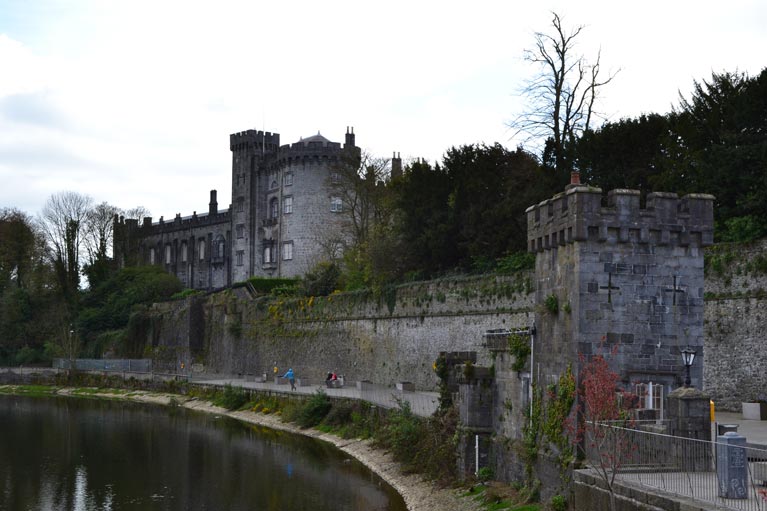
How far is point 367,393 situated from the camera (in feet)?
103

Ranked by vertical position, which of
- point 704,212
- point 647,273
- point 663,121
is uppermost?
point 663,121

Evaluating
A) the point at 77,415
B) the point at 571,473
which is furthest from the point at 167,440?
the point at 571,473

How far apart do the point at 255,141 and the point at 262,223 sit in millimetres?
6342

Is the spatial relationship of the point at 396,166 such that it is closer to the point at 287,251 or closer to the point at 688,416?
the point at 287,251

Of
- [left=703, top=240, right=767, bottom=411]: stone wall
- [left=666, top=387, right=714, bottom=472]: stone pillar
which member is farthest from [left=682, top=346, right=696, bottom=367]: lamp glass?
[left=703, top=240, right=767, bottom=411]: stone wall

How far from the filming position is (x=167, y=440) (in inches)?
1308

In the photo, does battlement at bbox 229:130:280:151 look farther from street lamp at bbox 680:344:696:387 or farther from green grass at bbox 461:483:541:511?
street lamp at bbox 680:344:696:387

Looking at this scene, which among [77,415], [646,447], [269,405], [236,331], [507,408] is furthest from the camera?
[236,331]

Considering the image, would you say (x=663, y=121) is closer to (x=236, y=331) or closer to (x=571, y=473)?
(x=571, y=473)

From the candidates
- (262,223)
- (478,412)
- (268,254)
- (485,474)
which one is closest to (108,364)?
(268,254)

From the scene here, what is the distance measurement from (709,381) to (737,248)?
3.30 meters

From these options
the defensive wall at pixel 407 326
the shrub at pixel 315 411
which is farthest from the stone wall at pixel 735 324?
the shrub at pixel 315 411

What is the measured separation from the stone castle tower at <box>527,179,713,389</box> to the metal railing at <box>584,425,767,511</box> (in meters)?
1.64

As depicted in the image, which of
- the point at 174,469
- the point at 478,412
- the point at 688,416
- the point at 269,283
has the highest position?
the point at 269,283
